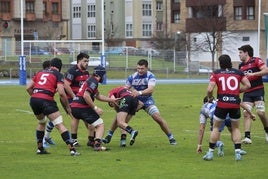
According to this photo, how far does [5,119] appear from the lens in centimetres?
2495

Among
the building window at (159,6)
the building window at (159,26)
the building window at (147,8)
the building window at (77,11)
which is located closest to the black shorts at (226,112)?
the building window at (77,11)

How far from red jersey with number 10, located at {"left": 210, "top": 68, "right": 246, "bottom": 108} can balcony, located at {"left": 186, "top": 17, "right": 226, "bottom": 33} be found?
5957cm

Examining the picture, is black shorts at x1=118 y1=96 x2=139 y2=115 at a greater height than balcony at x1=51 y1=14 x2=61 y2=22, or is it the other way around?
balcony at x1=51 y1=14 x2=61 y2=22

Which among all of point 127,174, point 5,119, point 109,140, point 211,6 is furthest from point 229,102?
point 211,6

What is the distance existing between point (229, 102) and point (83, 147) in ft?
13.4

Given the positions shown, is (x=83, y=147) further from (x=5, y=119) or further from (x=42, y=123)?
(x=5, y=119)

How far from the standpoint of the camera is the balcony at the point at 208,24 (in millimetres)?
74438

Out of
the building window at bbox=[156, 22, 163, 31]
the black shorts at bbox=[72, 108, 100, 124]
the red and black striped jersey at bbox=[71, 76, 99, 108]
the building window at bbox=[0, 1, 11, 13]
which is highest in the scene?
the building window at bbox=[0, 1, 11, 13]

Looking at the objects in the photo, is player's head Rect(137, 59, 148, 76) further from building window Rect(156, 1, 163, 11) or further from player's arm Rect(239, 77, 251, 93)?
building window Rect(156, 1, 163, 11)

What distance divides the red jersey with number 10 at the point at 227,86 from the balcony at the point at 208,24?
59566 mm

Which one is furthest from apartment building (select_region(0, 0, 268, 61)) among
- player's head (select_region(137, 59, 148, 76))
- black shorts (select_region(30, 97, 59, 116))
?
black shorts (select_region(30, 97, 59, 116))

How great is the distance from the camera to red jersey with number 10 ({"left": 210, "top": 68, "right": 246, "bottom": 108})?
14.4m

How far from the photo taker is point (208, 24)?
2990 inches

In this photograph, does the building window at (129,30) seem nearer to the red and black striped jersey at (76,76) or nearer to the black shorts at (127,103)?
the red and black striped jersey at (76,76)
